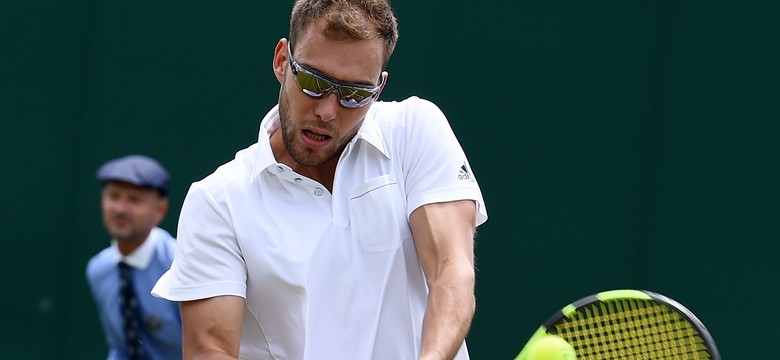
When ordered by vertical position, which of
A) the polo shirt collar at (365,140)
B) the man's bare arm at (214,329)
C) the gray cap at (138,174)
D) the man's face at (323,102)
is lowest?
the gray cap at (138,174)

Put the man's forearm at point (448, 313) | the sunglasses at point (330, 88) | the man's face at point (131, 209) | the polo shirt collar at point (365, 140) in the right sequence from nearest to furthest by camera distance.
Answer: the man's forearm at point (448, 313), the sunglasses at point (330, 88), the polo shirt collar at point (365, 140), the man's face at point (131, 209)

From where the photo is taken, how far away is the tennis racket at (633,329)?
2.88 meters

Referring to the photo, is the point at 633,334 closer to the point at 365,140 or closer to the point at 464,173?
the point at 464,173

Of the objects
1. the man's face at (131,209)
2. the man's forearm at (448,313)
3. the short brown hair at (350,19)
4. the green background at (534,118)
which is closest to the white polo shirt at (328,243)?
the man's forearm at (448,313)

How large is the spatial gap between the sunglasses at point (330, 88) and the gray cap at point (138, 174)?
2.13 m

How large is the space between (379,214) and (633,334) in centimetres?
64

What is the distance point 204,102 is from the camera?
17.4ft

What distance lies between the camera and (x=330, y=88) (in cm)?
269

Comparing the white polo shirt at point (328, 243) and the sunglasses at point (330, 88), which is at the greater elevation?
the sunglasses at point (330, 88)

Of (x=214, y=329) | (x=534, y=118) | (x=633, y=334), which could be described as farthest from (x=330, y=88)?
(x=534, y=118)

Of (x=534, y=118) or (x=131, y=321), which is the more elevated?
(x=534, y=118)

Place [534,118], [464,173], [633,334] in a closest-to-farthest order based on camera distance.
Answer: [464,173]
[633,334]
[534,118]

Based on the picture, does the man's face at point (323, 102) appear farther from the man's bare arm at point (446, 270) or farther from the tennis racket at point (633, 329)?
the tennis racket at point (633, 329)

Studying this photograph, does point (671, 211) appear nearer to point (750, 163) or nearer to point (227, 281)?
point (750, 163)
